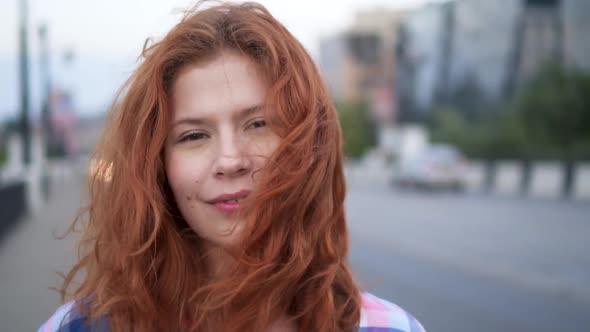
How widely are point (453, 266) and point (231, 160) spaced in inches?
270

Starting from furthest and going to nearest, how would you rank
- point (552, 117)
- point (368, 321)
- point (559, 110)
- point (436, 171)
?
point (436, 171)
point (552, 117)
point (559, 110)
point (368, 321)

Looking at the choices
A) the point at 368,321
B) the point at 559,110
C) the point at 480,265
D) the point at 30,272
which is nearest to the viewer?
the point at 368,321

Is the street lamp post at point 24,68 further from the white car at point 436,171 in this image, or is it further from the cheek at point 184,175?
the white car at point 436,171

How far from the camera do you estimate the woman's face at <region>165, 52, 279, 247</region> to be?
1.20 m

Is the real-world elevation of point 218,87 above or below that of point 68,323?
above

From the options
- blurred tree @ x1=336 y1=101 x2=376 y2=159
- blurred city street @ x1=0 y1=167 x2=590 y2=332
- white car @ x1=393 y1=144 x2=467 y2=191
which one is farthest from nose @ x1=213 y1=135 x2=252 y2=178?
blurred tree @ x1=336 y1=101 x2=376 y2=159

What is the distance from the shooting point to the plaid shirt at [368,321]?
4.07 feet

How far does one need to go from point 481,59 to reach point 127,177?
29.7 meters

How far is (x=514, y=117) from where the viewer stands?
2034 cm

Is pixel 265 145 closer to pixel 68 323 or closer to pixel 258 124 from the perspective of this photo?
pixel 258 124

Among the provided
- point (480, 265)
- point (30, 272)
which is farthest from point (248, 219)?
point (480, 265)

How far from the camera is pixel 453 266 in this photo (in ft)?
24.7

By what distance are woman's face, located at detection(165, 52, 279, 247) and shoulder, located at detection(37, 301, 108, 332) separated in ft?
1.03

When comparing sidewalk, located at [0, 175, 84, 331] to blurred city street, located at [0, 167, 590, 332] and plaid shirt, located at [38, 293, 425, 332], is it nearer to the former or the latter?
blurred city street, located at [0, 167, 590, 332]
